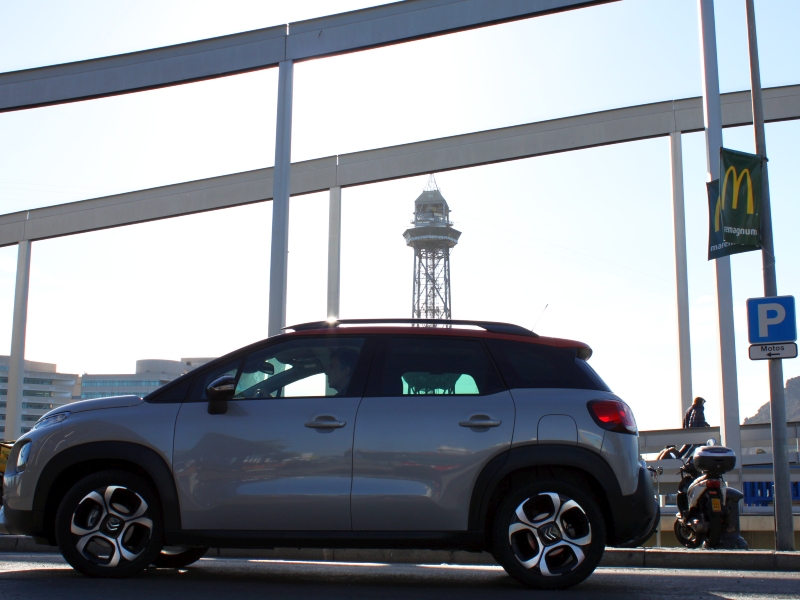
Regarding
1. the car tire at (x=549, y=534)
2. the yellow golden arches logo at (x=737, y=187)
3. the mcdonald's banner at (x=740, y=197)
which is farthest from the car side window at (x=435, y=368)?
the yellow golden arches logo at (x=737, y=187)

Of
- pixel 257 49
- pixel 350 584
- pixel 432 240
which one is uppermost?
pixel 432 240

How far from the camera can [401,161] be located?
17203 mm

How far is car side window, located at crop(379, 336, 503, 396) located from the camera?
5.27 meters

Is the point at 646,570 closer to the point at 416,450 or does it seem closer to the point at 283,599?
the point at 416,450

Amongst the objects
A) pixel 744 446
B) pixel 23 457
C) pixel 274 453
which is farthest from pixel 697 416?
pixel 23 457

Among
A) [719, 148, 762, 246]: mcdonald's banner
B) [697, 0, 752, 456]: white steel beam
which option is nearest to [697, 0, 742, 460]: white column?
[697, 0, 752, 456]: white steel beam

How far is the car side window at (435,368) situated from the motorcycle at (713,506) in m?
3.80

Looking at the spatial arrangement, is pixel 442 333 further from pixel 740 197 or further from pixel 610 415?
pixel 740 197

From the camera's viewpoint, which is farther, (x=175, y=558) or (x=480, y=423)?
(x=175, y=558)

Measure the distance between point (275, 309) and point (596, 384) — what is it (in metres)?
7.04

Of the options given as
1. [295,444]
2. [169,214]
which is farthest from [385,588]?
[169,214]

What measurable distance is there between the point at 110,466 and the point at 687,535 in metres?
5.66

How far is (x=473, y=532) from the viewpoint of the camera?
197 inches

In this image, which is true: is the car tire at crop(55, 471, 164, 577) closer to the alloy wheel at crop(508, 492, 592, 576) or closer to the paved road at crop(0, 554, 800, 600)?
the paved road at crop(0, 554, 800, 600)
